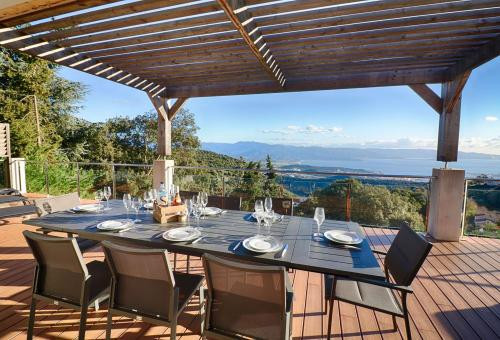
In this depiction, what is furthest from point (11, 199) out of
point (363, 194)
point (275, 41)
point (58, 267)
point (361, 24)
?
point (363, 194)

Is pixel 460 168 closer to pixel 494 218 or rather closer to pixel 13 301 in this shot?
pixel 494 218

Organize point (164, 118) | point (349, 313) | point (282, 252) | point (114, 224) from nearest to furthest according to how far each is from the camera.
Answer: point (282, 252) → point (114, 224) → point (349, 313) → point (164, 118)

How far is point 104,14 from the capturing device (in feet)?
7.92

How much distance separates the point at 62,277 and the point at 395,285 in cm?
210

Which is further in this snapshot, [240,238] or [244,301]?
[240,238]

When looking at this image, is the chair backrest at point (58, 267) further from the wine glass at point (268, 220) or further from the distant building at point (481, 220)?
the distant building at point (481, 220)

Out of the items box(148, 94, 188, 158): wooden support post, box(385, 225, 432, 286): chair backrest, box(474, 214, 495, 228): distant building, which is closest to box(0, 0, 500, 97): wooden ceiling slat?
box(148, 94, 188, 158): wooden support post

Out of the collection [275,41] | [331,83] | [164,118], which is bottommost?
[164,118]

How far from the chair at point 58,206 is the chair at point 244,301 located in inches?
64.9

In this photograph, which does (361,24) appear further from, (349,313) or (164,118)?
(164,118)

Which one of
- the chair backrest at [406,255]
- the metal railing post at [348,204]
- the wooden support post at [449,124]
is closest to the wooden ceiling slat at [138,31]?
the chair backrest at [406,255]

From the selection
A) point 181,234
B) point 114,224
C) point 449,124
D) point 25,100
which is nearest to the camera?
point 181,234

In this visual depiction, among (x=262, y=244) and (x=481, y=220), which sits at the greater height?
(x=262, y=244)

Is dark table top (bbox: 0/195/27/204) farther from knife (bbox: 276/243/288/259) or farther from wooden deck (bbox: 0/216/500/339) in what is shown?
knife (bbox: 276/243/288/259)
